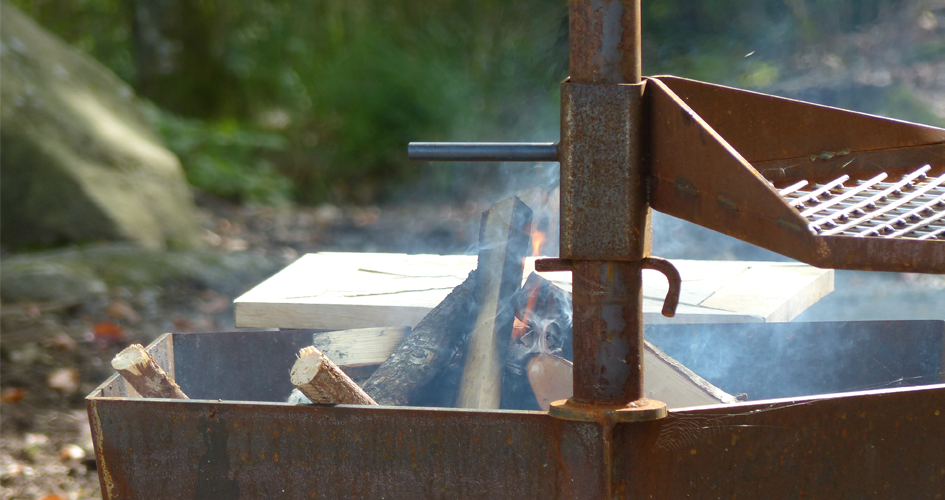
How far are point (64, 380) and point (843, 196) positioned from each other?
2.99 meters

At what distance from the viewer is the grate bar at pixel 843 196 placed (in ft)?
3.26

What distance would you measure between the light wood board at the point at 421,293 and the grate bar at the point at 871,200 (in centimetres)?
70

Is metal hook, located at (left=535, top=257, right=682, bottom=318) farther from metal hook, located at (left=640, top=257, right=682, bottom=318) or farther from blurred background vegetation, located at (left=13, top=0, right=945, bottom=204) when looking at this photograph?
blurred background vegetation, located at (left=13, top=0, right=945, bottom=204)

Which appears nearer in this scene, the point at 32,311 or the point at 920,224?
the point at 920,224

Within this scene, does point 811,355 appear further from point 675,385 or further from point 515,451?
point 515,451

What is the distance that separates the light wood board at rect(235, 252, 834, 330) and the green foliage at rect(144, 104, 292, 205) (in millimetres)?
5293

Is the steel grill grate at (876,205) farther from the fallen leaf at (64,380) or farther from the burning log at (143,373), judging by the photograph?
the fallen leaf at (64,380)

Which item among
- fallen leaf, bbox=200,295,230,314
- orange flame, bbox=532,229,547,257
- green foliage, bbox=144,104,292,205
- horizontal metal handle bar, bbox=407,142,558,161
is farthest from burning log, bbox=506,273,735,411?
green foliage, bbox=144,104,292,205

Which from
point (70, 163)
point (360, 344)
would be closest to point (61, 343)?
point (70, 163)

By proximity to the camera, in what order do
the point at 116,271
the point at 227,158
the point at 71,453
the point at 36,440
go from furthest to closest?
the point at 227,158 < the point at 116,271 < the point at 36,440 < the point at 71,453

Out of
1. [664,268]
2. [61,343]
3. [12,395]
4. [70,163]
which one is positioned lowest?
[12,395]

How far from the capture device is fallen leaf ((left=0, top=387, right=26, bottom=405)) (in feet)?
9.94

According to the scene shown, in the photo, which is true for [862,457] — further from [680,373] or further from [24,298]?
[24,298]

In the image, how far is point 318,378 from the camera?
1203 mm
